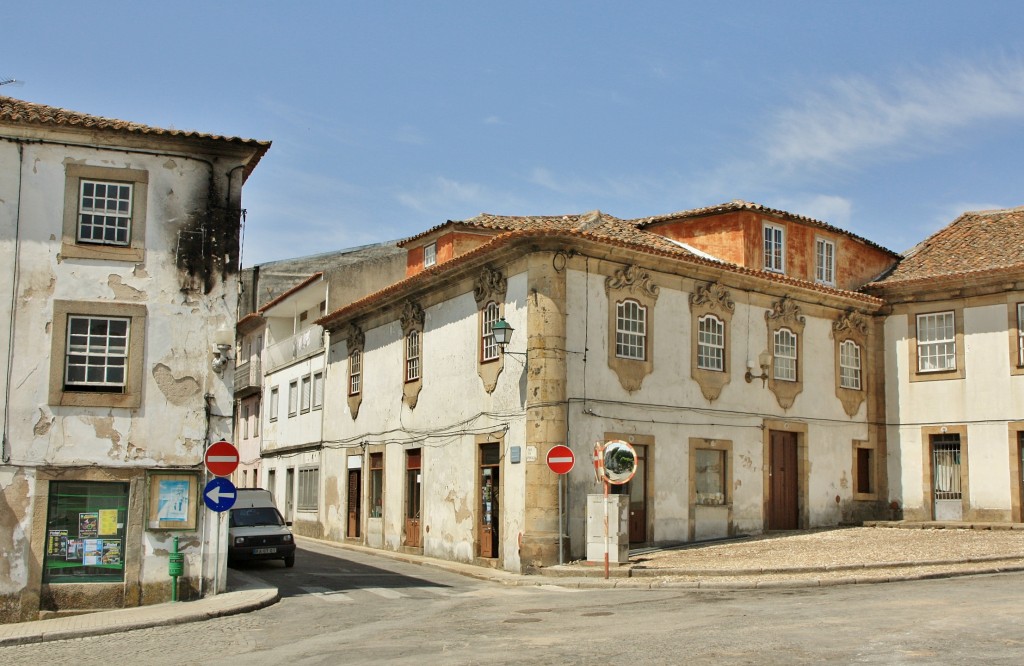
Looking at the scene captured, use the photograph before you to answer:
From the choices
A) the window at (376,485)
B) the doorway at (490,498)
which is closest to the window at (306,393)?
the window at (376,485)

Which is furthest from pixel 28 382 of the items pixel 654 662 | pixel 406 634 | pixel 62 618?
pixel 654 662

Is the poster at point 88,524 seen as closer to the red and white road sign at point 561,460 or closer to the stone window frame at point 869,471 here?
the red and white road sign at point 561,460

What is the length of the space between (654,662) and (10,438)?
10.7 metres

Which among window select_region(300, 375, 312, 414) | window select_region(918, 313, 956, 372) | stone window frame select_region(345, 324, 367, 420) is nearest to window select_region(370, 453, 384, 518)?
stone window frame select_region(345, 324, 367, 420)

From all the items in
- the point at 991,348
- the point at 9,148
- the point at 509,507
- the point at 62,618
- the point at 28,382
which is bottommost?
the point at 62,618

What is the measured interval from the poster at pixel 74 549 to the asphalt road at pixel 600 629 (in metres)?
2.58

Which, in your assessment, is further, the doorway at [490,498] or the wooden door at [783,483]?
the wooden door at [783,483]

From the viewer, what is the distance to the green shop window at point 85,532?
16.0m

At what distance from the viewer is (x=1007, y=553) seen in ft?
63.9

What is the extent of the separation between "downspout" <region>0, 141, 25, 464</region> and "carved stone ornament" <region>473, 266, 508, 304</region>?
9.26m

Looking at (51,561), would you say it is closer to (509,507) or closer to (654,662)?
(509,507)

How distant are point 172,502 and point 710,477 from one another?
11.6 m

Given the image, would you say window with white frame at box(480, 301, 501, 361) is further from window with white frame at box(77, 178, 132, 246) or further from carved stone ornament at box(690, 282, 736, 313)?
window with white frame at box(77, 178, 132, 246)

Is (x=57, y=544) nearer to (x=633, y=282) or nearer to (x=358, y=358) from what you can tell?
(x=633, y=282)
